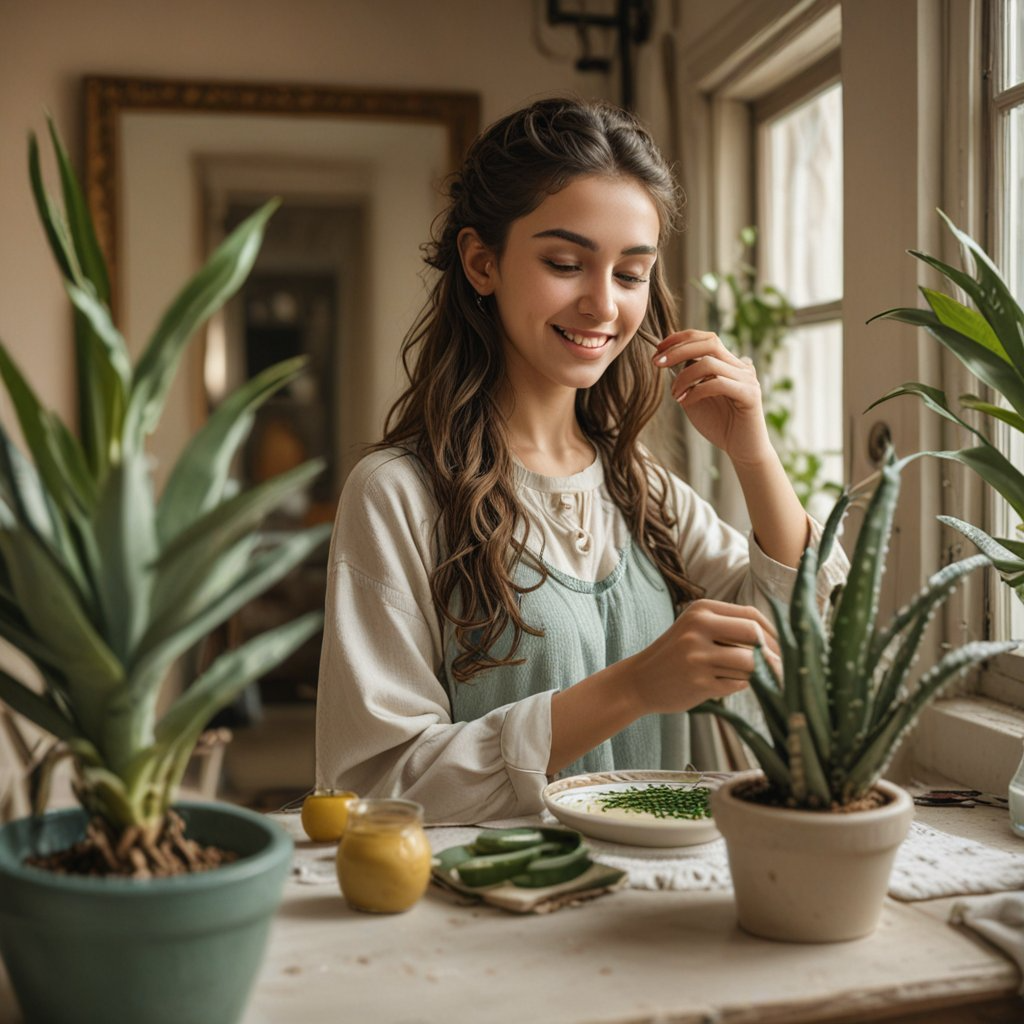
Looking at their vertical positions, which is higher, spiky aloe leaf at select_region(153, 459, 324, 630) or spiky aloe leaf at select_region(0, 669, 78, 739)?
spiky aloe leaf at select_region(153, 459, 324, 630)

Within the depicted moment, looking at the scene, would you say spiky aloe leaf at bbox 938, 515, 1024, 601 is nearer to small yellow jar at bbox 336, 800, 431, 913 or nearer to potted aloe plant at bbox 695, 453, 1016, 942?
potted aloe plant at bbox 695, 453, 1016, 942

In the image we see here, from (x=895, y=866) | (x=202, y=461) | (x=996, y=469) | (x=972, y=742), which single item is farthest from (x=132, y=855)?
(x=972, y=742)

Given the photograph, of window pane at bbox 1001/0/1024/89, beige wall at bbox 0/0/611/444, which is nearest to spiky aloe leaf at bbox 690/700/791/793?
window pane at bbox 1001/0/1024/89

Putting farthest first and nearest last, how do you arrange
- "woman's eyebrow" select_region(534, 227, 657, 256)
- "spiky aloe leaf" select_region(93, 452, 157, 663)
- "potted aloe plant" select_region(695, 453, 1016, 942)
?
"woman's eyebrow" select_region(534, 227, 657, 256) → "potted aloe plant" select_region(695, 453, 1016, 942) → "spiky aloe leaf" select_region(93, 452, 157, 663)

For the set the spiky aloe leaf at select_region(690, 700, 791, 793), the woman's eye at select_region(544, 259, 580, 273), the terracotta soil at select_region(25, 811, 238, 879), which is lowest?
the terracotta soil at select_region(25, 811, 238, 879)

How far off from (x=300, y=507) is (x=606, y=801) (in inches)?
92.6

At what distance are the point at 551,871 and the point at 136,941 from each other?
0.43 meters

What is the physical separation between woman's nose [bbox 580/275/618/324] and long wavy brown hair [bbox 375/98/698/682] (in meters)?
0.15

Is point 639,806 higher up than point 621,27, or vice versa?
point 621,27

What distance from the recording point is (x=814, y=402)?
2838 mm

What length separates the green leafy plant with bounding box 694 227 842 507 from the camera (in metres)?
2.69

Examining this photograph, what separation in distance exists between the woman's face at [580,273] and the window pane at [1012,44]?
651mm

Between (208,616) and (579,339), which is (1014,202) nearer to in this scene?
(579,339)

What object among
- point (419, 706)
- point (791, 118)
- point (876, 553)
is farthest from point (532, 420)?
point (791, 118)
